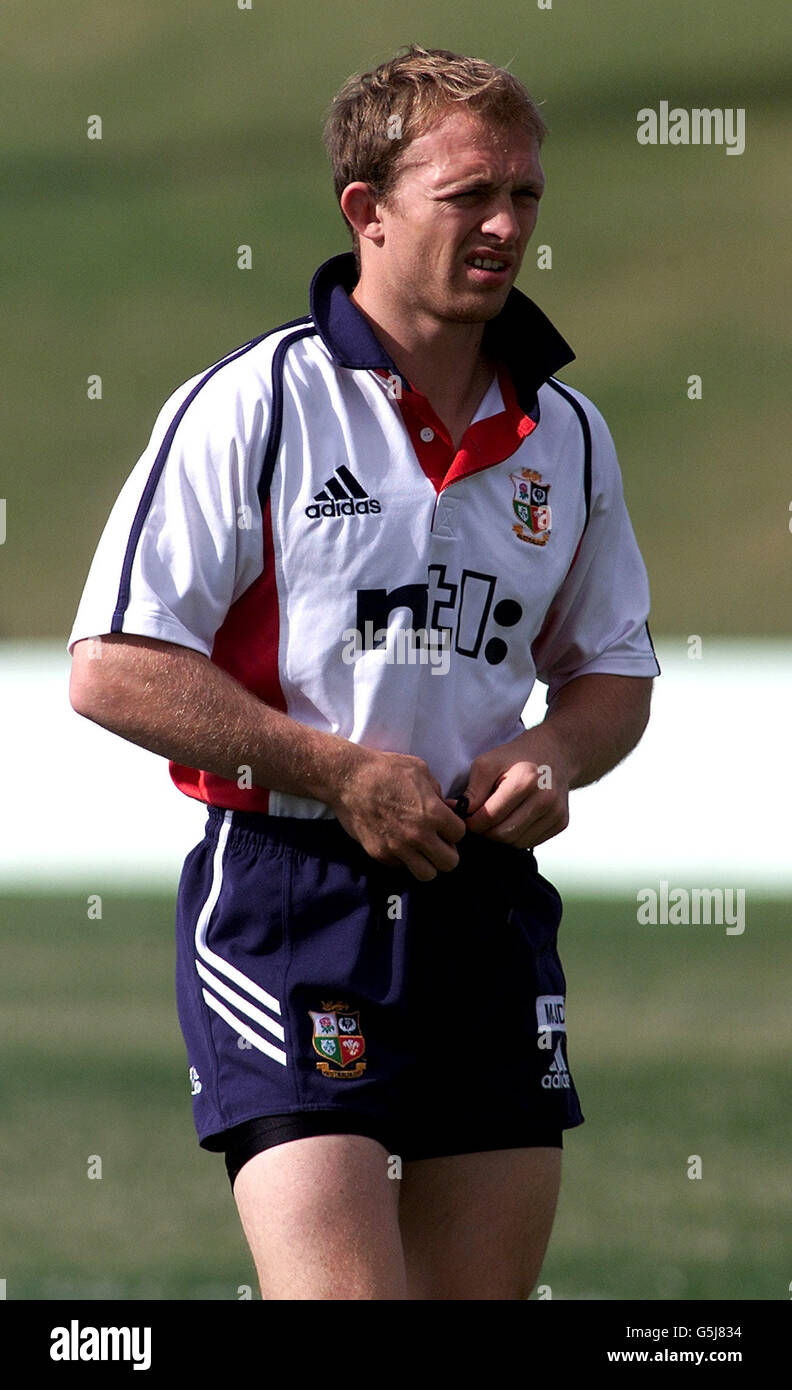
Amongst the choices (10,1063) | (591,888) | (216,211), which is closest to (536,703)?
(591,888)

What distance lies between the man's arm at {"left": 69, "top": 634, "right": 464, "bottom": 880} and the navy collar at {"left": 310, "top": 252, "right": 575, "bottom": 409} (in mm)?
523

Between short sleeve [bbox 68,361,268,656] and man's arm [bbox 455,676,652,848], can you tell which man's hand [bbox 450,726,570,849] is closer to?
man's arm [bbox 455,676,652,848]

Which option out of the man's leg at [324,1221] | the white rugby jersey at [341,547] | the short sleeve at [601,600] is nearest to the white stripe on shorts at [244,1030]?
the man's leg at [324,1221]

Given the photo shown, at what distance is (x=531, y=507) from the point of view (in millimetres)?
2637

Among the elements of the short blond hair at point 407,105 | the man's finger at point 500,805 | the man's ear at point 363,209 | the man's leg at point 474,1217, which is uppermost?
the short blond hair at point 407,105

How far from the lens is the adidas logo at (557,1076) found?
2.57 metres

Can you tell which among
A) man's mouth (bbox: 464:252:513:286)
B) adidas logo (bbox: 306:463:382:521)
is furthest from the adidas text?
man's mouth (bbox: 464:252:513:286)

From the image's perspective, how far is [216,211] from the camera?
11.0 metres

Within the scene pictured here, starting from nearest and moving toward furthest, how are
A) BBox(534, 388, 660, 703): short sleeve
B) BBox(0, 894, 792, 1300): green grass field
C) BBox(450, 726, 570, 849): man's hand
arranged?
1. BBox(450, 726, 570, 849): man's hand
2. BBox(534, 388, 660, 703): short sleeve
3. BBox(0, 894, 792, 1300): green grass field

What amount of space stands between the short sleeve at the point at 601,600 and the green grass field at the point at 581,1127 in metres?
1.77

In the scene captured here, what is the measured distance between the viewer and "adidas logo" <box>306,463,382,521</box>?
8.09ft

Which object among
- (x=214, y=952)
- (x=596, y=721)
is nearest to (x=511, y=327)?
(x=596, y=721)

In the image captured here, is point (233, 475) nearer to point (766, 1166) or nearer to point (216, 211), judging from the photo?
point (766, 1166)

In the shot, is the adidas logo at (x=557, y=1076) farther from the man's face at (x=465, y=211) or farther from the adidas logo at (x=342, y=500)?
the man's face at (x=465, y=211)
